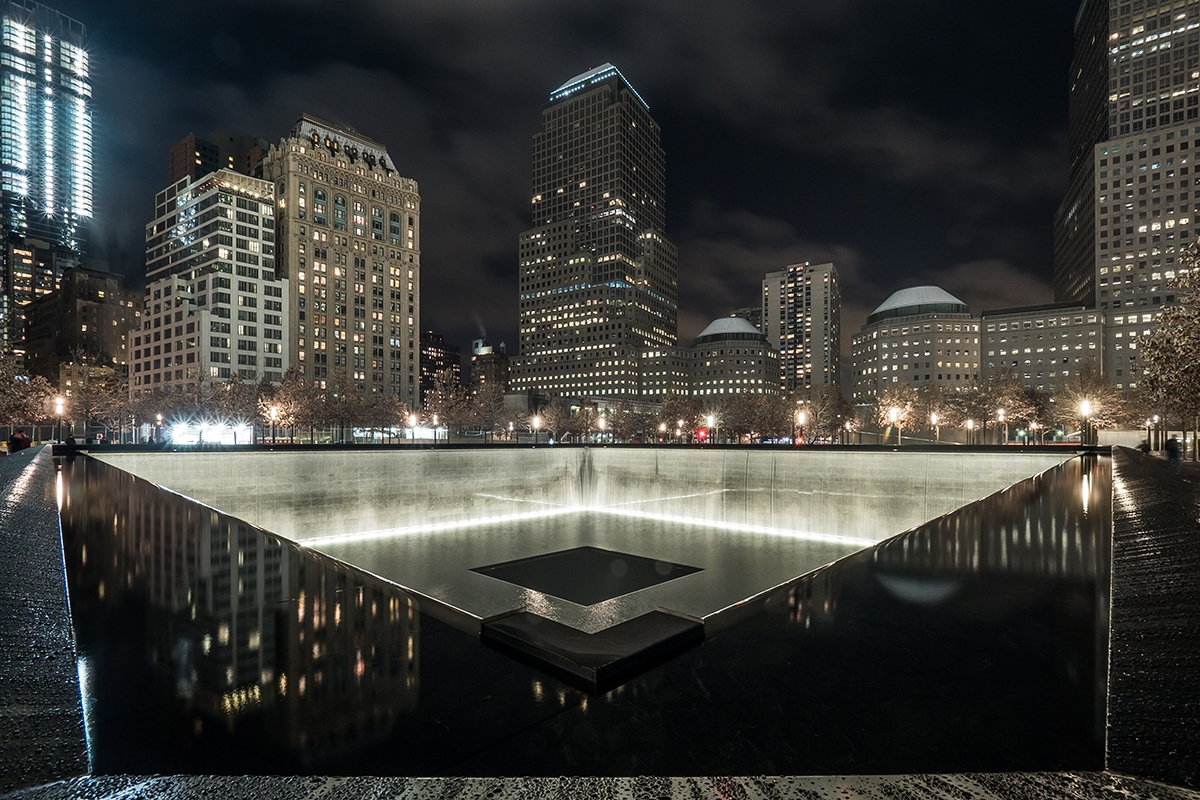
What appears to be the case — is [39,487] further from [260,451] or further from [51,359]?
[51,359]

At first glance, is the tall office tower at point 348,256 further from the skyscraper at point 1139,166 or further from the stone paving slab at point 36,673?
the skyscraper at point 1139,166

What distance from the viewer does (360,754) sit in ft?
9.50

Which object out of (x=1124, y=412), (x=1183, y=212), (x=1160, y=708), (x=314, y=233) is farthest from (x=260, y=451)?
(x=1183, y=212)

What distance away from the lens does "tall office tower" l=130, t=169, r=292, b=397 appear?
11806 cm

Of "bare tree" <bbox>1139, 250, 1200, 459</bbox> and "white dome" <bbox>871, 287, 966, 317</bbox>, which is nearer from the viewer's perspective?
"bare tree" <bbox>1139, 250, 1200, 459</bbox>

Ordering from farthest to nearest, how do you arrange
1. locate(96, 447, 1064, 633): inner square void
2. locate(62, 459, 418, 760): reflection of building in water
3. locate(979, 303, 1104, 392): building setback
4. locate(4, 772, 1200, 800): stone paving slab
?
1. locate(979, 303, 1104, 392): building setback
2. locate(96, 447, 1064, 633): inner square void
3. locate(62, 459, 418, 760): reflection of building in water
4. locate(4, 772, 1200, 800): stone paving slab

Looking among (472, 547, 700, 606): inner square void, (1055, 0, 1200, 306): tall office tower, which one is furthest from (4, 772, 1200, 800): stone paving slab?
(1055, 0, 1200, 306): tall office tower

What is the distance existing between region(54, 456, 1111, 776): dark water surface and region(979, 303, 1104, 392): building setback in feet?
596

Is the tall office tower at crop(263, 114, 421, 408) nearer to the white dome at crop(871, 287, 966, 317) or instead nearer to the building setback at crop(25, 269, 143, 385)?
the building setback at crop(25, 269, 143, 385)

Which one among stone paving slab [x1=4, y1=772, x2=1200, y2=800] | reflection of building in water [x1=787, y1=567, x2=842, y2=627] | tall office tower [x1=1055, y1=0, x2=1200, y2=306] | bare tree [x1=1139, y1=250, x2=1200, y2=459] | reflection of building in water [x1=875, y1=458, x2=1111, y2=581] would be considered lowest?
reflection of building in water [x1=875, y1=458, x2=1111, y2=581]

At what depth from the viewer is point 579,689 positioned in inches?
141

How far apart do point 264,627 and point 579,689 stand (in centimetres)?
283

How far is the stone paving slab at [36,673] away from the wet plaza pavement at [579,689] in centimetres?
20

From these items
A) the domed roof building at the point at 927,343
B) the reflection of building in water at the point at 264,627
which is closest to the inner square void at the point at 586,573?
the reflection of building in water at the point at 264,627
